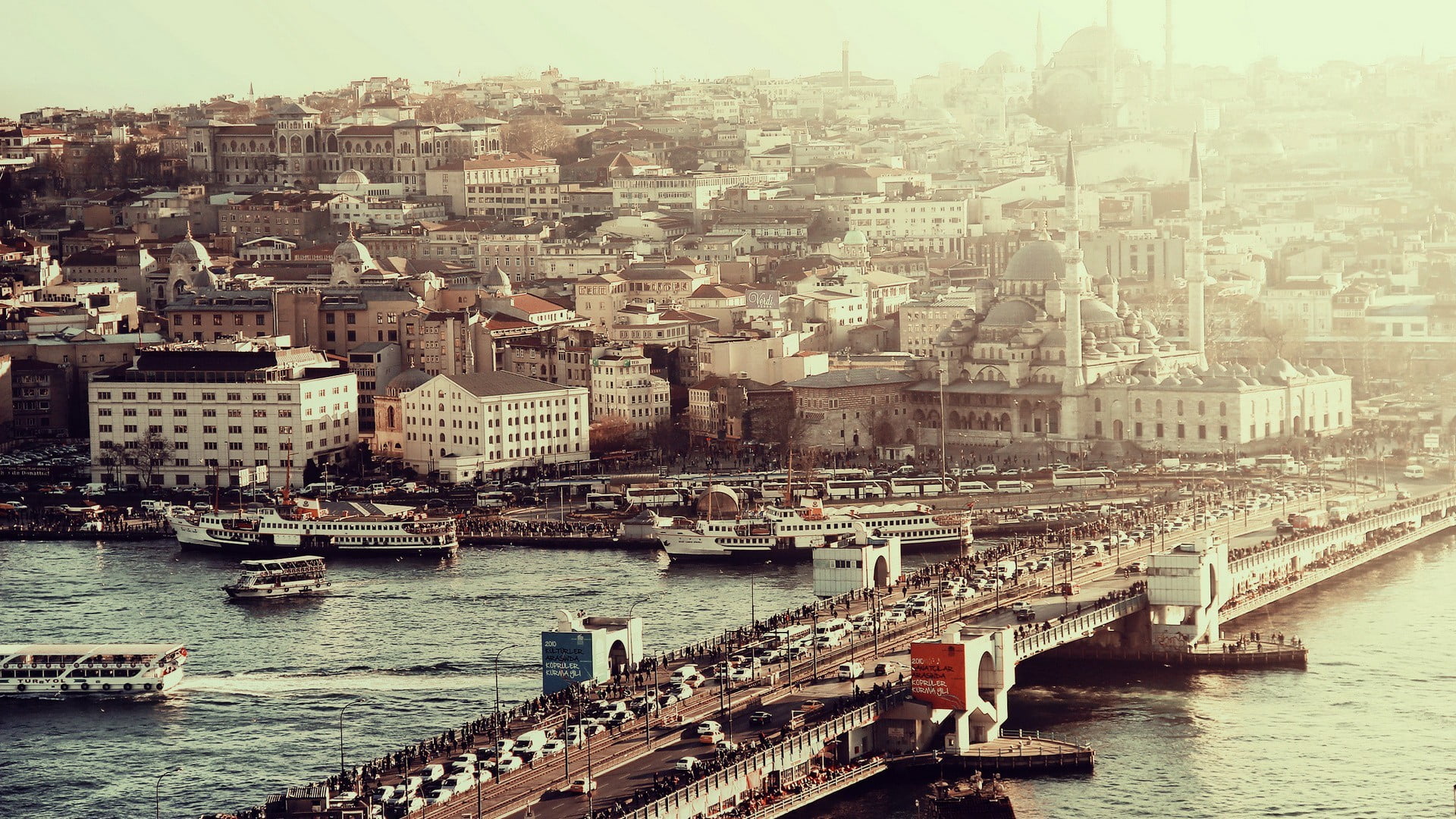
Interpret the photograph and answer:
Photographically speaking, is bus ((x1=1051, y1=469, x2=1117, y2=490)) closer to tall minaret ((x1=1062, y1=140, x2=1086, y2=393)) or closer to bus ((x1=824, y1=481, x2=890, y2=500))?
bus ((x1=824, y1=481, x2=890, y2=500))

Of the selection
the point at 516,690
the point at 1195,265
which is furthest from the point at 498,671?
the point at 1195,265

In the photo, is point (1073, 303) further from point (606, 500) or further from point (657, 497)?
point (606, 500)

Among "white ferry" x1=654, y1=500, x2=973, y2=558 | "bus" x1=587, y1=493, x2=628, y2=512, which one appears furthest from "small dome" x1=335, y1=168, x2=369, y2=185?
"white ferry" x1=654, y1=500, x2=973, y2=558

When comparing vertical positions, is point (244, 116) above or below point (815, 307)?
above

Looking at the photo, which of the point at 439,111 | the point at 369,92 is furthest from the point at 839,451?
the point at 369,92

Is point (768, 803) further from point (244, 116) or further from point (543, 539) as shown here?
point (244, 116)

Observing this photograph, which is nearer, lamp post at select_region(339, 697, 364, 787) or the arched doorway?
lamp post at select_region(339, 697, 364, 787)
